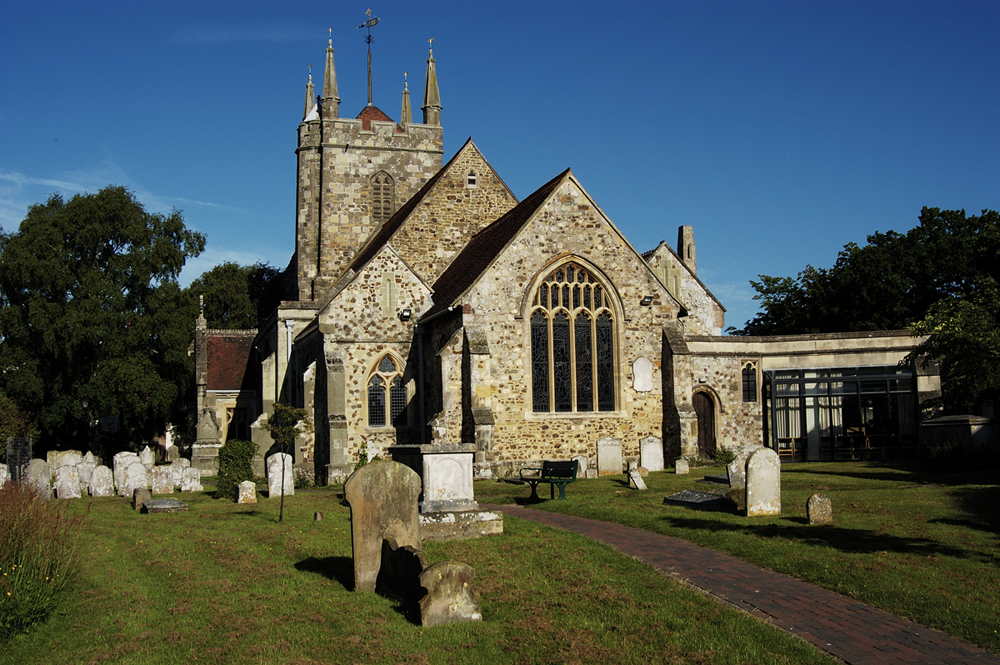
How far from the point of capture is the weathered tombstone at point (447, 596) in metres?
8.77

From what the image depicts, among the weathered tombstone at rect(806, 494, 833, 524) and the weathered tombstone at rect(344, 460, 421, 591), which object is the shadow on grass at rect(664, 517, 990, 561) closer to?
the weathered tombstone at rect(806, 494, 833, 524)

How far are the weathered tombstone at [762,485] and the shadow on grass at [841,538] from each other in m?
0.54

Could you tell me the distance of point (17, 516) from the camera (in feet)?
33.1

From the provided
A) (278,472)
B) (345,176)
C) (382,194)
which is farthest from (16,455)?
(382,194)

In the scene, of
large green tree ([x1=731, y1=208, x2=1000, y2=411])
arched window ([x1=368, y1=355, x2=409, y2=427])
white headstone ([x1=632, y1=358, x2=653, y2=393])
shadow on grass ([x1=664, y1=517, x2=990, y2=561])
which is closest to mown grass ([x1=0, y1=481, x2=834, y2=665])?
shadow on grass ([x1=664, y1=517, x2=990, y2=561])

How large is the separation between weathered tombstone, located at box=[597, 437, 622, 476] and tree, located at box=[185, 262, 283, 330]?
34.4m

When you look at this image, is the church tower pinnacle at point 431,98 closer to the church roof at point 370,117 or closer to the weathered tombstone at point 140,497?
the church roof at point 370,117

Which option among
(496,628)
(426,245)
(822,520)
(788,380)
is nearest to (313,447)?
(426,245)

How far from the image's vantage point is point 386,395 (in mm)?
27688

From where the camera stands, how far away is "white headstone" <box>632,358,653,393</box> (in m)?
26.4

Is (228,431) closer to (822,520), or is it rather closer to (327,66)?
(327,66)

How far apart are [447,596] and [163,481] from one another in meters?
17.9

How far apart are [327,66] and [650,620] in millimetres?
33479

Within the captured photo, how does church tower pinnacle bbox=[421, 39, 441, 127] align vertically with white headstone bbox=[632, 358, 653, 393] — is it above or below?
above
